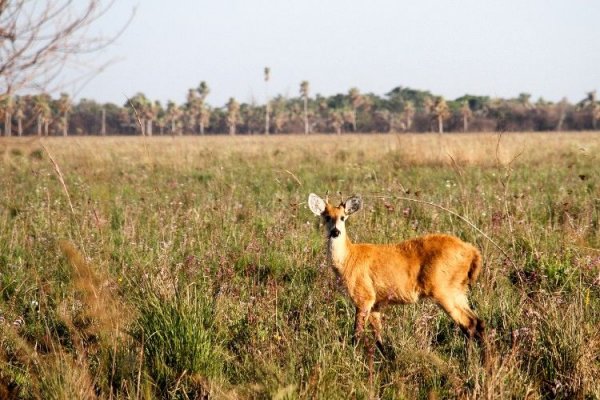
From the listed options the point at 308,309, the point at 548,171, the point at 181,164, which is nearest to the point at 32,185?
the point at 181,164

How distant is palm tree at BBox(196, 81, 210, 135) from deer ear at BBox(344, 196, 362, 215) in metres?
107

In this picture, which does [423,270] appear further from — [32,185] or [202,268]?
[32,185]

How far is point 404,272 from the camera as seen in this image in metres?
4.67

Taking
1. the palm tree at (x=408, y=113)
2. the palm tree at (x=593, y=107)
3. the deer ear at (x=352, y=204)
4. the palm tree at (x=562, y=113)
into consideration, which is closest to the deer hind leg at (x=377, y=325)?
the deer ear at (x=352, y=204)

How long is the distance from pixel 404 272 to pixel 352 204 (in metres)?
0.68

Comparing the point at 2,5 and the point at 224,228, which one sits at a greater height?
the point at 2,5

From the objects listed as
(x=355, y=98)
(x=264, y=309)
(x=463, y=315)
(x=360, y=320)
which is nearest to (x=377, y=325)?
(x=360, y=320)

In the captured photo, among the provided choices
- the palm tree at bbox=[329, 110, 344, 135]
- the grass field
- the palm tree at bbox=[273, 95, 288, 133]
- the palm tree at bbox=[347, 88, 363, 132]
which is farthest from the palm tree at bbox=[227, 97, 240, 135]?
the grass field

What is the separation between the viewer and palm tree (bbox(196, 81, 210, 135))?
11500 cm

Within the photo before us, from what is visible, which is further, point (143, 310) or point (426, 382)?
point (143, 310)

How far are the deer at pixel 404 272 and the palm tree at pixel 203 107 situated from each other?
107 m

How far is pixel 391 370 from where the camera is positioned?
3822mm

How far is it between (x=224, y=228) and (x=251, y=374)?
144 inches

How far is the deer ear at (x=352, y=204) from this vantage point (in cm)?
483
